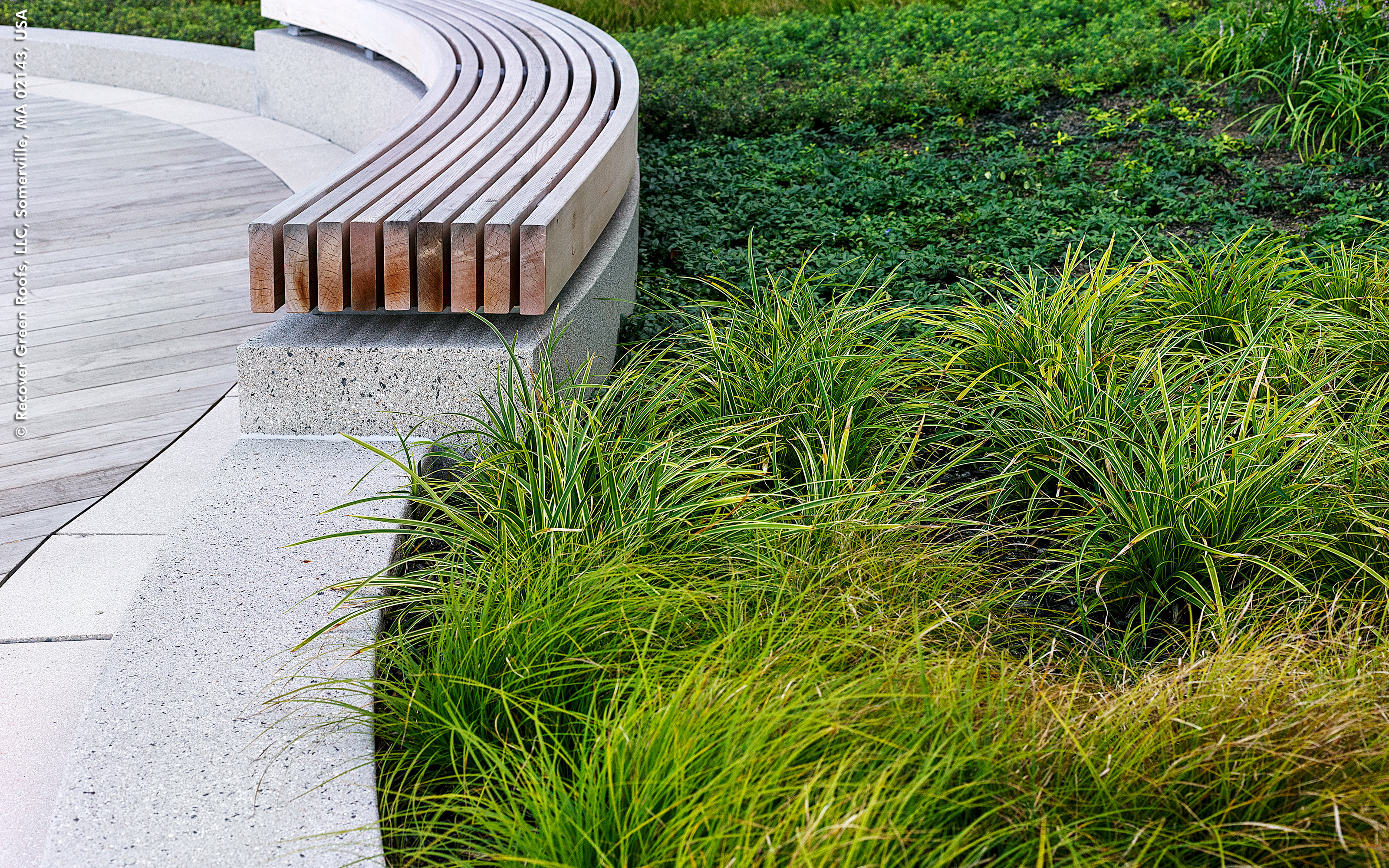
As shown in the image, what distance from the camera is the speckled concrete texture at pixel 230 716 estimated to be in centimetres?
173

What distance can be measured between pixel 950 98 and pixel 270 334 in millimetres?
4403

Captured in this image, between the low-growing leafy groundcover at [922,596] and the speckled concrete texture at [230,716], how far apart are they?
0.32ft

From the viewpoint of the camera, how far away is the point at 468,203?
10.0 ft

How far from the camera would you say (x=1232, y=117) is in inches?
225

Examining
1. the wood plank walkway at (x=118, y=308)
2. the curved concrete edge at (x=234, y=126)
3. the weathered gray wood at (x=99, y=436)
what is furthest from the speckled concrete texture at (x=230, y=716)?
the curved concrete edge at (x=234, y=126)

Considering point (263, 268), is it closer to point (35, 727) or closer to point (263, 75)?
point (35, 727)

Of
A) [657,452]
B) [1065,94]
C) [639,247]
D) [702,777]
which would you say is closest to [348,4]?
[639,247]

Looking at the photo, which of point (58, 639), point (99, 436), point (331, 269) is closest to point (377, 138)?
point (99, 436)

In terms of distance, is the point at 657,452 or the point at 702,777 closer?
the point at 702,777

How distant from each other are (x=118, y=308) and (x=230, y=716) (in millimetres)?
2838

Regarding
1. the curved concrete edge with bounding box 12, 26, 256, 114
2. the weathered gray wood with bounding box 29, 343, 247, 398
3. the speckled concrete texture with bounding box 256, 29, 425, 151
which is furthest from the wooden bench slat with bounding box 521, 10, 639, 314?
the curved concrete edge with bounding box 12, 26, 256, 114

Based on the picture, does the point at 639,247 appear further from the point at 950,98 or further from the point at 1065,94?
the point at 1065,94

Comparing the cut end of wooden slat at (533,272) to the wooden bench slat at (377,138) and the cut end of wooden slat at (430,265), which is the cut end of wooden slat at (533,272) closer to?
the cut end of wooden slat at (430,265)

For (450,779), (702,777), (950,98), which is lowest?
(450,779)
